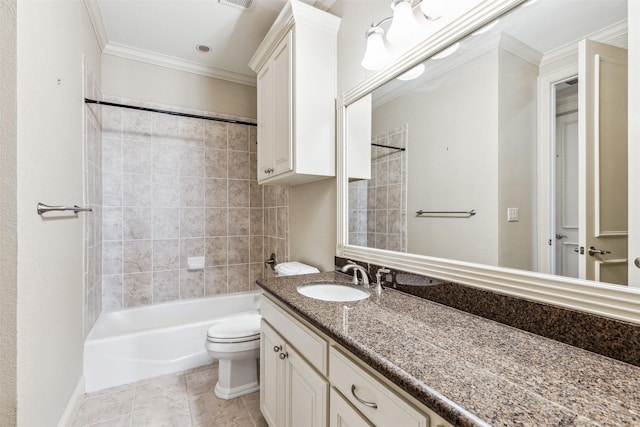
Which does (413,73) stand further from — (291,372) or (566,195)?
(291,372)

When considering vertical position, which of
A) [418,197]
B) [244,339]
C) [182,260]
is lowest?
[244,339]

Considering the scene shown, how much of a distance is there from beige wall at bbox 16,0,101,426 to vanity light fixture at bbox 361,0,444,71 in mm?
1368

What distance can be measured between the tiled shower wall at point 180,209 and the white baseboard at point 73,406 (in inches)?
31.2

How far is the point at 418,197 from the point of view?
53.7 inches

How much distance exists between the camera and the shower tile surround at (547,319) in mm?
706

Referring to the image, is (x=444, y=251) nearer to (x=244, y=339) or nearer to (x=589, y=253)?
(x=589, y=253)

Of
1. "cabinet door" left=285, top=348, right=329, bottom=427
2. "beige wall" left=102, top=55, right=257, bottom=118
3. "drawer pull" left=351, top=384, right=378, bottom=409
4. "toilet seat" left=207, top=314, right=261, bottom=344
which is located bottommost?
"toilet seat" left=207, top=314, right=261, bottom=344

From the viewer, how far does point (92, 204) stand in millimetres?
2111

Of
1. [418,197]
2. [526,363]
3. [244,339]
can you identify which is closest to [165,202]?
[244,339]

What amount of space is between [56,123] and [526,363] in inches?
79.0

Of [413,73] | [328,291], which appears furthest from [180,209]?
[413,73]

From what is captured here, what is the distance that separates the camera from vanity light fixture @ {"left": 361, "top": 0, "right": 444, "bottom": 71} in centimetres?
118

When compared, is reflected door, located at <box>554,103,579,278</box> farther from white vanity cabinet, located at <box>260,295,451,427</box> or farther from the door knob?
white vanity cabinet, located at <box>260,295,451,427</box>

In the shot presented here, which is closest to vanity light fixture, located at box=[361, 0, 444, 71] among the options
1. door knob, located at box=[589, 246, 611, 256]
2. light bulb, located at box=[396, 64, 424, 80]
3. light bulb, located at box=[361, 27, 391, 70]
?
light bulb, located at box=[361, 27, 391, 70]
